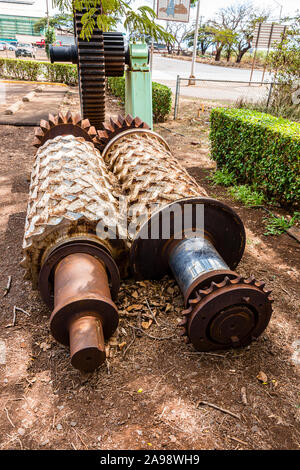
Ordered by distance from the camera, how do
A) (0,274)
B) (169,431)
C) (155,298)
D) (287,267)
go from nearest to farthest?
(169,431) → (155,298) → (0,274) → (287,267)

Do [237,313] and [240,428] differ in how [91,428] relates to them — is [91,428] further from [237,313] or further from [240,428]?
[237,313]

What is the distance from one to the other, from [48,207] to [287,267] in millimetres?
2507

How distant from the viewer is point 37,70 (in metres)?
20.6

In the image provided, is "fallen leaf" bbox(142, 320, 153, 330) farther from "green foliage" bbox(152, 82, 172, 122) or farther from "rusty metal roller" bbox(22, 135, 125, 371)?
"green foliage" bbox(152, 82, 172, 122)

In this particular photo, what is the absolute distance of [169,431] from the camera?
1904 millimetres

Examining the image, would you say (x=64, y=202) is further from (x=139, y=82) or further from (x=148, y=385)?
(x=139, y=82)

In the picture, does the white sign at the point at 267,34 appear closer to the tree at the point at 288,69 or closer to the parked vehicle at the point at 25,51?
the tree at the point at 288,69

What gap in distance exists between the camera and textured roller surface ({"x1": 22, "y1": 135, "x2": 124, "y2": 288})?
2.45 meters

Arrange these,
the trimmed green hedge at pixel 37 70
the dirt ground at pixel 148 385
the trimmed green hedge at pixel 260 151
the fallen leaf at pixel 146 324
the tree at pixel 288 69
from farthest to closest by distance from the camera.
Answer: the trimmed green hedge at pixel 37 70 < the tree at pixel 288 69 < the trimmed green hedge at pixel 260 151 < the fallen leaf at pixel 146 324 < the dirt ground at pixel 148 385

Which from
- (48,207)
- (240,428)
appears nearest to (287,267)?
(240,428)

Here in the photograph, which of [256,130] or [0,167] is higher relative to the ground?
[256,130]

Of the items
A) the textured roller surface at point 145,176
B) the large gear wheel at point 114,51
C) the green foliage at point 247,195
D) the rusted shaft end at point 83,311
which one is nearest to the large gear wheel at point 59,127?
the textured roller surface at point 145,176

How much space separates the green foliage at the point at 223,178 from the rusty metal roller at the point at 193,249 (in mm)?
2688

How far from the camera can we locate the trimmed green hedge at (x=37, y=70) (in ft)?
65.2
